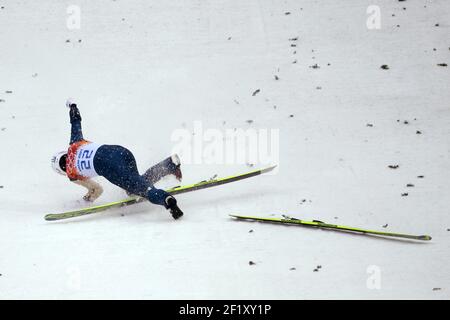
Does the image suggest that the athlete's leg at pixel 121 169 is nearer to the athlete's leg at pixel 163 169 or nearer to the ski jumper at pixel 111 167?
the ski jumper at pixel 111 167

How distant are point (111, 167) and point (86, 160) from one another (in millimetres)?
234

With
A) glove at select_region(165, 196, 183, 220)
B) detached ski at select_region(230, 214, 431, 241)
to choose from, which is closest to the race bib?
glove at select_region(165, 196, 183, 220)

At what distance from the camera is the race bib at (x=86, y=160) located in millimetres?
5211

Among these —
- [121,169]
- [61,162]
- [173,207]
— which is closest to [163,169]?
[121,169]

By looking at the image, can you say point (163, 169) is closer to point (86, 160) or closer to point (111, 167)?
point (111, 167)

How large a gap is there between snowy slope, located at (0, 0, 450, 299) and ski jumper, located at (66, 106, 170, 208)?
0.71ft

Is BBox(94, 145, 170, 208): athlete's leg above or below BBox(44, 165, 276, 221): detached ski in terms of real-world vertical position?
above

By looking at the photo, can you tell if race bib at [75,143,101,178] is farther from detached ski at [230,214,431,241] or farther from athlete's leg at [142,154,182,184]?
detached ski at [230,214,431,241]

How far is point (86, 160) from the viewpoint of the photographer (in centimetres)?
522

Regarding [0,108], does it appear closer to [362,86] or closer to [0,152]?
[0,152]

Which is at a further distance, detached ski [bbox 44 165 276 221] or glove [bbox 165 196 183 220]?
detached ski [bbox 44 165 276 221]

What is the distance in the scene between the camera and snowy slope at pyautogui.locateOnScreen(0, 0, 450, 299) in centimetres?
423

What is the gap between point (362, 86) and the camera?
22.2ft

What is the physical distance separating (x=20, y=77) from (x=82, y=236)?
9.38 feet
